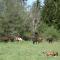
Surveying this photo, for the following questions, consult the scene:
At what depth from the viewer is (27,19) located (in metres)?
37.2

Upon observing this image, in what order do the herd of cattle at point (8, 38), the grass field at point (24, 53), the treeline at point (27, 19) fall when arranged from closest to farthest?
1. the grass field at point (24, 53)
2. the herd of cattle at point (8, 38)
3. the treeline at point (27, 19)

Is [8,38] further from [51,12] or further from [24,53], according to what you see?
[51,12]

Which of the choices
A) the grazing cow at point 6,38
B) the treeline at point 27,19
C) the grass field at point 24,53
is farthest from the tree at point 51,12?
the grass field at point 24,53

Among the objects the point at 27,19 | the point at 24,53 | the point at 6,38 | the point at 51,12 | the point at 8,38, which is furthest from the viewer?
the point at 51,12

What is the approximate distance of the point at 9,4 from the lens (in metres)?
33.9

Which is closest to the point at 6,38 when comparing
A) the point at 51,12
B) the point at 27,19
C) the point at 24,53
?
the point at 27,19

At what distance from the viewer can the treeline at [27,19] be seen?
32938 millimetres

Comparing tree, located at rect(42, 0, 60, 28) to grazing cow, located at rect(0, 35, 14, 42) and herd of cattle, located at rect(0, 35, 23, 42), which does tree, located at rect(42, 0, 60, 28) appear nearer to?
herd of cattle, located at rect(0, 35, 23, 42)

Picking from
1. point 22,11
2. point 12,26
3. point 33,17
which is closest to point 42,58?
point 12,26

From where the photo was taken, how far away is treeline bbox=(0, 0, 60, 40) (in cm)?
3294

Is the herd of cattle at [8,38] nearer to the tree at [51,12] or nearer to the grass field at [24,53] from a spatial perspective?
the grass field at [24,53]

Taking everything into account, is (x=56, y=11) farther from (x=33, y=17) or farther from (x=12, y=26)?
A: (x=12, y=26)

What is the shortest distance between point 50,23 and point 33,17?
362cm

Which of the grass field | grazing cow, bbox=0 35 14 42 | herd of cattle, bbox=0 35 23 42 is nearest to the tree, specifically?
herd of cattle, bbox=0 35 23 42
